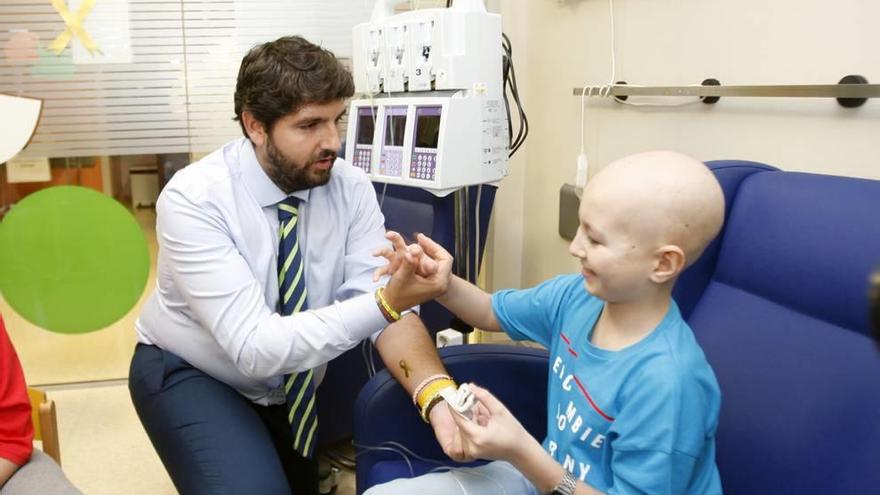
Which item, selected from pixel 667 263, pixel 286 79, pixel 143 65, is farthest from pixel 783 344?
pixel 143 65

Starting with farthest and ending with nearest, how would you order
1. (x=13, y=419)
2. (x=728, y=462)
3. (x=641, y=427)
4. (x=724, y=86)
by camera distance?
(x=724, y=86) → (x=13, y=419) → (x=728, y=462) → (x=641, y=427)

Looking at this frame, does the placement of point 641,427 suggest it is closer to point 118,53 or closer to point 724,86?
point 724,86

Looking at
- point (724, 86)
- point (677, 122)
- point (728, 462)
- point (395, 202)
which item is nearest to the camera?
point (728, 462)

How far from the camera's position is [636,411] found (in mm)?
Result: 944

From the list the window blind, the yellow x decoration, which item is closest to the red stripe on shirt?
the window blind

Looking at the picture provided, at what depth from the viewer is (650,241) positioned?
0.97 metres

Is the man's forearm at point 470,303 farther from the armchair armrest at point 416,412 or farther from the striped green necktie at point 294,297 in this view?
the striped green necktie at point 294,297

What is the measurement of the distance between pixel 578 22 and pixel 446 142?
71 centimetres

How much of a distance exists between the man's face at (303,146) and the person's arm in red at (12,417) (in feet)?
1.95

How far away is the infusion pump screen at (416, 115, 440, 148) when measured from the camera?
1939mm

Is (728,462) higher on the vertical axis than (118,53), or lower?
lower

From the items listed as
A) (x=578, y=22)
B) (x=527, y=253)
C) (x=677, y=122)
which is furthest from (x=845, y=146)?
(x=527, y=253)

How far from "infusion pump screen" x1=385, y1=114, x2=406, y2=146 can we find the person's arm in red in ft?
3.72

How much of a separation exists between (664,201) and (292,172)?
31.5 inches
